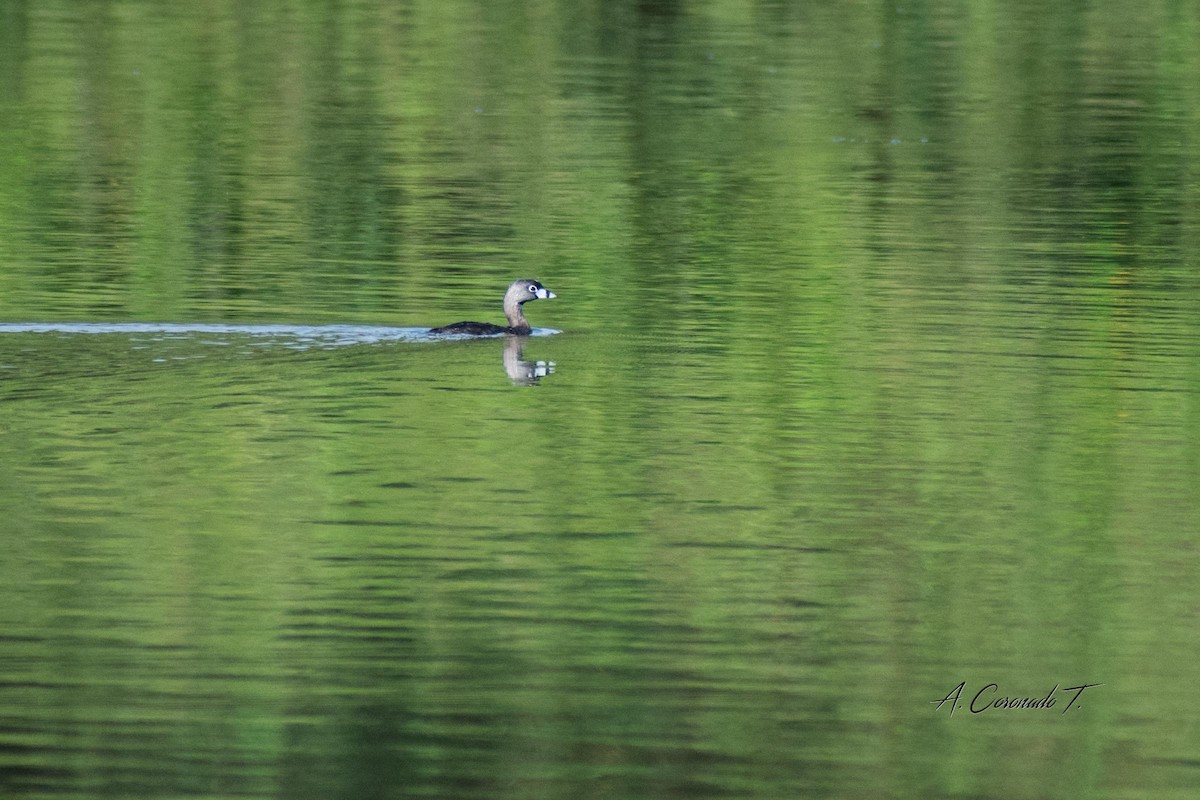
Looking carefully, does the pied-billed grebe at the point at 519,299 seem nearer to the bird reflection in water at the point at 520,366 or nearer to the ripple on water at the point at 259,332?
the bird reflection in water at the point at 520,366

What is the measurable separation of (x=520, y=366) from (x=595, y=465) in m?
3.71

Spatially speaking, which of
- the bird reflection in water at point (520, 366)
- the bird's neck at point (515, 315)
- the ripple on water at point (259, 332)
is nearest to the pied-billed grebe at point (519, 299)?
the bird's neck at point (515, 315)

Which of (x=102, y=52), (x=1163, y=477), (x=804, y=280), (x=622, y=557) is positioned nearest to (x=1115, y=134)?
(x=804, y=280)

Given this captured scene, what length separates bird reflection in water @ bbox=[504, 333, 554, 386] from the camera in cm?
1747

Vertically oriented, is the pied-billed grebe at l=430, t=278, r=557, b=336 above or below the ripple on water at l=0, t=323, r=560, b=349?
Answer: below

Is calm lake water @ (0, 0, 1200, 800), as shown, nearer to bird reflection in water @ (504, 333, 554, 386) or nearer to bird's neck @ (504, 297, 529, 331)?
bird reflection in water @ (504, 333, 554, 386)

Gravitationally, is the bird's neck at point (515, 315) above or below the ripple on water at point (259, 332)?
below

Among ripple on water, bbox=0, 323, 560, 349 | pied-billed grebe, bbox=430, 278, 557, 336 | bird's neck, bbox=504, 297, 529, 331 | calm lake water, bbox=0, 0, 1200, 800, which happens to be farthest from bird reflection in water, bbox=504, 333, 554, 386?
ripple on water, bbox=0, 323, 560, 349

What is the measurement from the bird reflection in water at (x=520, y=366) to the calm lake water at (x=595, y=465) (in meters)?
0.05

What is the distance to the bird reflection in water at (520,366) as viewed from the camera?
1747 centimetres

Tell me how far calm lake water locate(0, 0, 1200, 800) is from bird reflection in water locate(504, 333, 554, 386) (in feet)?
0.18

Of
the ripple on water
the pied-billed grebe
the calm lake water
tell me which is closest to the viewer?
the calm lake water

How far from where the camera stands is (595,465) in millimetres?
14430

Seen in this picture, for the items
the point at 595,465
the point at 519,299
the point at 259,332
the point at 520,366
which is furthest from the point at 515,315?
the point at 595,465
